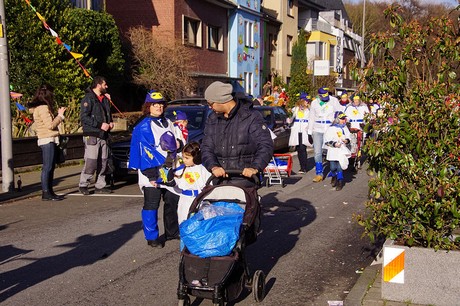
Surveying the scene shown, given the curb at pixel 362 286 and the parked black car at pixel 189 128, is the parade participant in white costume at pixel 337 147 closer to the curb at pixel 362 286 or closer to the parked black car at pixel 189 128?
the parked black car at pixel 189 128

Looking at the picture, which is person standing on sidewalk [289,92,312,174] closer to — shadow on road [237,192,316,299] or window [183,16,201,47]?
shadow on road [237,192,316,299]

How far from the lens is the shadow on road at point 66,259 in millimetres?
6429

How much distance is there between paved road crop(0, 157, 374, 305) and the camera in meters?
6.11

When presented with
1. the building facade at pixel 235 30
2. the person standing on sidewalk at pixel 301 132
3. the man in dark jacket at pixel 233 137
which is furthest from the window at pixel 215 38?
the man in dark jacket at pixel 233 137

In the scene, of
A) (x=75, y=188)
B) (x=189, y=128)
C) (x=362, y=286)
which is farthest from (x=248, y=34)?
(x=362, y=286)

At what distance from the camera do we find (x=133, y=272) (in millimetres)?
6797

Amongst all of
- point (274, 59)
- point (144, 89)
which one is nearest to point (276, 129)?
point (144, 89)

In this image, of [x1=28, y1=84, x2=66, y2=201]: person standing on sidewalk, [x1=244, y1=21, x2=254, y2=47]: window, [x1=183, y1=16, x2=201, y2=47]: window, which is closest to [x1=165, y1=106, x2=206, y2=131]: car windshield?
[x1=28, y1=84, x2=66, y2=201]: person standing on sidewalk

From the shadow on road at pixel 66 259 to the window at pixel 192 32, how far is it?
79.8 feet

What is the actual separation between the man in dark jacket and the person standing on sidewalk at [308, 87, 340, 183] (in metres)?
8.05

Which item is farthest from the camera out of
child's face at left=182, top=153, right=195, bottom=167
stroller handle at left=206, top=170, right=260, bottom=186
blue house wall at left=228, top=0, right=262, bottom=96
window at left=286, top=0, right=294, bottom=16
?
window at left=286, top=0, right=294, bottom=16

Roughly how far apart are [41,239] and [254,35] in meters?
34.0

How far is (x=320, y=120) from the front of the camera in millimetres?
14109

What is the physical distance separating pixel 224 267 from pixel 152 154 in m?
2.65
